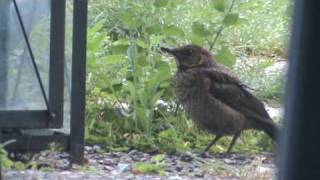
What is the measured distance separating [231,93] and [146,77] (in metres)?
0.53

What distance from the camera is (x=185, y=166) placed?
148 inches

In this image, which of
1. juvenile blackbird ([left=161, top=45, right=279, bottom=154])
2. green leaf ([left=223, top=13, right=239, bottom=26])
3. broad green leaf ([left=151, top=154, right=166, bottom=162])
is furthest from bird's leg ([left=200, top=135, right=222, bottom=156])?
green leaf ([left=223, top=13, right=239, bottom=26])

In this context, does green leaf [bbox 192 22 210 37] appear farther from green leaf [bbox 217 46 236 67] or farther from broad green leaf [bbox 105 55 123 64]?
broad green leaf [bbox 105 55 123 64]

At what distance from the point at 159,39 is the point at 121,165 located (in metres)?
1.25

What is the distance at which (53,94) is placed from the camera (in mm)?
3514

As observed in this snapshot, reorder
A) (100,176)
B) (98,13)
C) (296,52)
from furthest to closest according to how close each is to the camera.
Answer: (98,13), (100,176), (296,52)

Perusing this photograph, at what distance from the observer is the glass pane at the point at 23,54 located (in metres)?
3.44

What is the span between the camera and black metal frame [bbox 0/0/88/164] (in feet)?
11.4

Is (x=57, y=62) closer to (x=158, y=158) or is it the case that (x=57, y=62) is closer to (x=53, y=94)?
(x=53, y=94)

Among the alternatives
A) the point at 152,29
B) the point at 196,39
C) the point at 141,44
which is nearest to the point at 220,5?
the point at 196,39

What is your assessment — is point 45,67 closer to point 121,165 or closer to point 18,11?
point 18,11

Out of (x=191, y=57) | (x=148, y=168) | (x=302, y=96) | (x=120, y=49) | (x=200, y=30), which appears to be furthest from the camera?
(x=200, y=30)

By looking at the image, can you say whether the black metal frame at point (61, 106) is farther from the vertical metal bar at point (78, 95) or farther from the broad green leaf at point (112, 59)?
the broad green leaf at point (112, 59)

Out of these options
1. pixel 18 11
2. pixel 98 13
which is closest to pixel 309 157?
pixel 18 11
